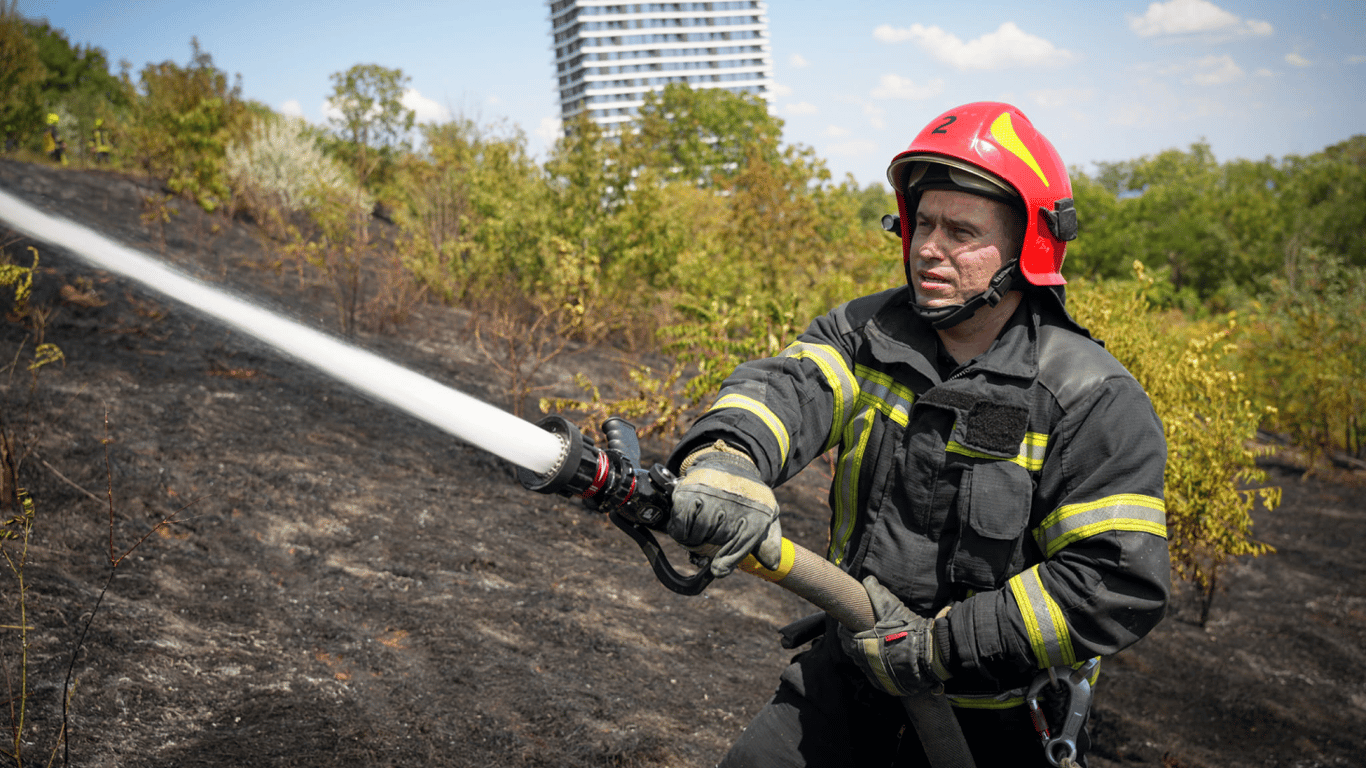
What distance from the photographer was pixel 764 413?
Answer: 1781mm

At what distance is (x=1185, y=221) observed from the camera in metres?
33.8

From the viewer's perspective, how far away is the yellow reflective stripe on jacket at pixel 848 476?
1940 millimetres

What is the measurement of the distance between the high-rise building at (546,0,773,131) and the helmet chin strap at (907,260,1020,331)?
12952 centimetres

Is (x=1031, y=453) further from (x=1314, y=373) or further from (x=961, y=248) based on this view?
(x=1314, y=373)

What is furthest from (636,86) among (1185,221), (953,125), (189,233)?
(953,125)

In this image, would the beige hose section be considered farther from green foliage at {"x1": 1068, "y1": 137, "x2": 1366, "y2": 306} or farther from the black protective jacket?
green foliage at {"x1": 1068, "y1": 137, "x2": 1366, "y2": 306}

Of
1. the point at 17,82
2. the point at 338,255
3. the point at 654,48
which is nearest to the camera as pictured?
the point at 338,255

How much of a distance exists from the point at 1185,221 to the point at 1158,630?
34.0m

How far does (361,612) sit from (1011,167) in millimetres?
2969

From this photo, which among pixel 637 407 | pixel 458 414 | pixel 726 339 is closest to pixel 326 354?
pixel 458 414

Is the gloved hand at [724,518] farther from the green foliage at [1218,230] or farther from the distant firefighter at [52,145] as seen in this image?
the green foliage at [1218,230]

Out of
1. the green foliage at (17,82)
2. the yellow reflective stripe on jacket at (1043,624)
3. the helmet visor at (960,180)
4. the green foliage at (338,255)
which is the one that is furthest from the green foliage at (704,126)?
the yellow reflective stripe on jacket at (1043,624)

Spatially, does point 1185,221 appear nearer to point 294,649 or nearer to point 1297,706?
point 1297,706

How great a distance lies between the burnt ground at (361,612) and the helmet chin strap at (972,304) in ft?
4.37
